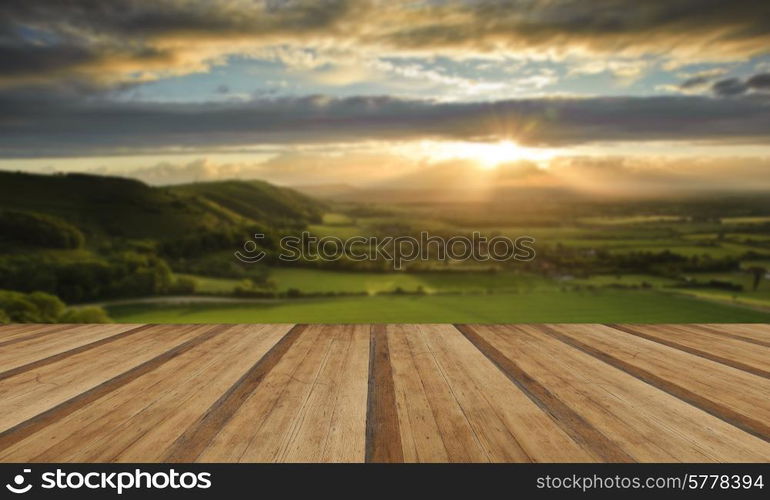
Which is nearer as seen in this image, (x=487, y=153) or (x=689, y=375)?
(x=689, y=375)

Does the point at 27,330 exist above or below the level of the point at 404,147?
below

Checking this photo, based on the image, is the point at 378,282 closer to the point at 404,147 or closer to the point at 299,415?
the point at 404,147

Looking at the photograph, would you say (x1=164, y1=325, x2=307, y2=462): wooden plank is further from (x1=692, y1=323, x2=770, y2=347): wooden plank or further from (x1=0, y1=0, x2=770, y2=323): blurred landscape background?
(x1=0, y1=0, x2=770, y2=323): blurred landscape background

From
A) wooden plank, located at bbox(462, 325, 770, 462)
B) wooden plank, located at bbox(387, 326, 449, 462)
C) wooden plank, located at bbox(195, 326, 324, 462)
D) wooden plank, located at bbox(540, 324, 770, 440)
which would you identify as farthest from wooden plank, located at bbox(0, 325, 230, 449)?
wooden plank, located at bbox(540, 324, 770, 440)

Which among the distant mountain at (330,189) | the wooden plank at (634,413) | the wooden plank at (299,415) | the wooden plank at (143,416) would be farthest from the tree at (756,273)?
the wooden plank at (143,416)
